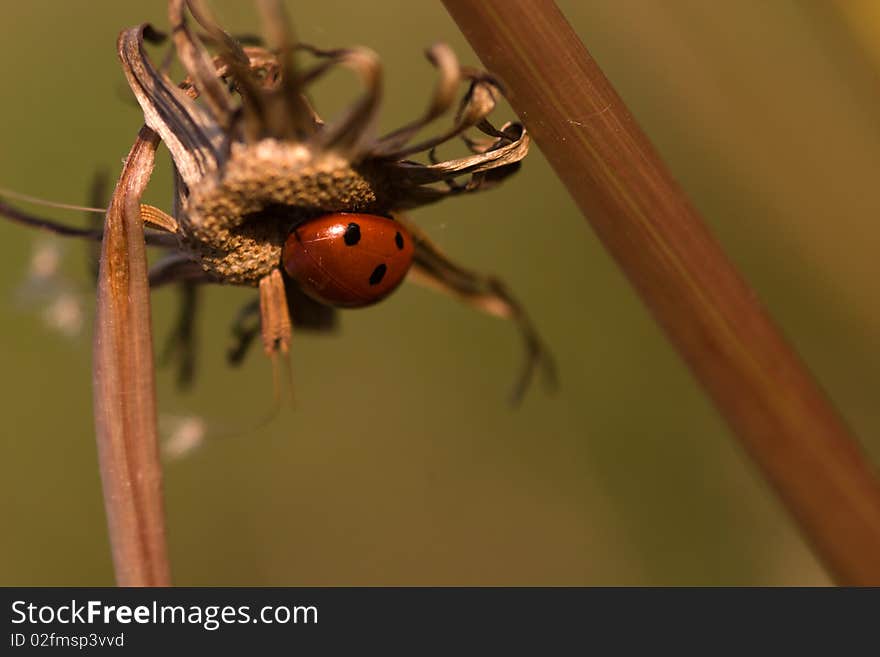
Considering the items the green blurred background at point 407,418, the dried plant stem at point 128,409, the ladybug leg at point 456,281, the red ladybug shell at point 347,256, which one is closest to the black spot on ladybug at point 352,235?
the red ladybug shell at point 347,256

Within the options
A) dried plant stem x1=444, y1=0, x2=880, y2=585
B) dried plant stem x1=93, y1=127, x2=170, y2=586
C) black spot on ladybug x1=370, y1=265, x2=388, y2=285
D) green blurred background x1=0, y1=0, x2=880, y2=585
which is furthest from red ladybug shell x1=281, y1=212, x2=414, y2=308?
green blurred background x1=0, y1=0, x2=880, y2=585

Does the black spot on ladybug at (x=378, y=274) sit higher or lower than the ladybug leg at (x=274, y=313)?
lower

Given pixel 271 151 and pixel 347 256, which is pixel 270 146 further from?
pixel 347 256

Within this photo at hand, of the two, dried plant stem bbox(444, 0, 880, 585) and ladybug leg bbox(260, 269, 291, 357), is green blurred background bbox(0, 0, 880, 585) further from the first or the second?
dried plant stem bbox(444, 0, 880, 585)

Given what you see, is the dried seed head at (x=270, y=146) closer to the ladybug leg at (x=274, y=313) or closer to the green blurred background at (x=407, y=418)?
the ladybug leg at (x=274, y=313)

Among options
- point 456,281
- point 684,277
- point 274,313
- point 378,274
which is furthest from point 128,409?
point 684,277

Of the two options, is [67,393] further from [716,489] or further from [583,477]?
[716,489]
